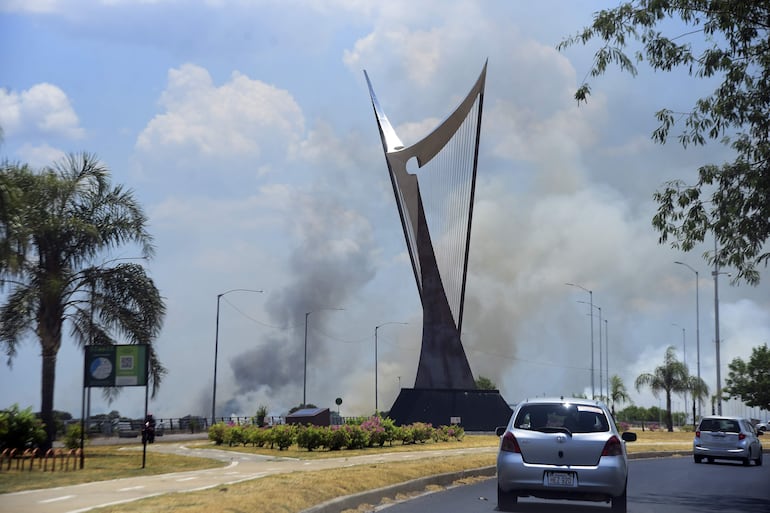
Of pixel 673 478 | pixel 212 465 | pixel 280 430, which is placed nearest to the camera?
pixel 673 478

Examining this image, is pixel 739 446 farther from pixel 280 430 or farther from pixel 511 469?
pixel 511 469

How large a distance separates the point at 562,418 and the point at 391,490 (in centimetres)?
455

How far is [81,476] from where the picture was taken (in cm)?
2241

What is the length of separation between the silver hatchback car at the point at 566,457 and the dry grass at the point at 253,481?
9.93ft

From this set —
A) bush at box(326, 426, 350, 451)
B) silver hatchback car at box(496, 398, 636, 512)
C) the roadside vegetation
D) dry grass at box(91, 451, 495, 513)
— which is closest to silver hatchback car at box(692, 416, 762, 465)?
the roadside vegetation

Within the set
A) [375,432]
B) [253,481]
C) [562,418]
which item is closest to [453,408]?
[375,432]

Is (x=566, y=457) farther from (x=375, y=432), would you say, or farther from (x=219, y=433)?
(x=219, y=433)

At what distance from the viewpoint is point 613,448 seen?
47.8 ft

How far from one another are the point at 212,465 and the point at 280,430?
32.8ft

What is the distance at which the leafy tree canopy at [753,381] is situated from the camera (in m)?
97.4

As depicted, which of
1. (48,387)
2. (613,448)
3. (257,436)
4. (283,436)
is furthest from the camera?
(257,436)

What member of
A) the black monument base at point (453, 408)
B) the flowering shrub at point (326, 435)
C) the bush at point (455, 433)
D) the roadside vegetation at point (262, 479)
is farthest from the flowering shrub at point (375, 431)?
the black monument base at point (453, 408)

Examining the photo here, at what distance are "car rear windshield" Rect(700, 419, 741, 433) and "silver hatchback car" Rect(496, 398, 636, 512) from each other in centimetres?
1954

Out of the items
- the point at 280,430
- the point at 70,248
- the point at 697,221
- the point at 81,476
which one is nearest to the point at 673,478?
the point at 697,221
